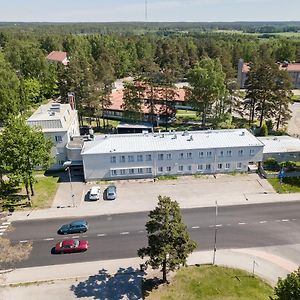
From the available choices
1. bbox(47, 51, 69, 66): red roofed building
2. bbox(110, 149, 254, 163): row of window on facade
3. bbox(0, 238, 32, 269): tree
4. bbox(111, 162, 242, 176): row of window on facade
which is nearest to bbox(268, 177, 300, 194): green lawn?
bbox(110, 149, 254, 163): row of window on facade

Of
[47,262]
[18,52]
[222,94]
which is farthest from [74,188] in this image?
[18,52]

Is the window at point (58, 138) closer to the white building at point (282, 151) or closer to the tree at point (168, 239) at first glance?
the tree at point (168, 239)

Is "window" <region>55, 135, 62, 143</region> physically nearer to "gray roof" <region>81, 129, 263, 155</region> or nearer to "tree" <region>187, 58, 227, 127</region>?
"gray roof" <region>81, 129, 263, 155</region>

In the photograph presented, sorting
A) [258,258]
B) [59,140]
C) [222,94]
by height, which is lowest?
[258,258]

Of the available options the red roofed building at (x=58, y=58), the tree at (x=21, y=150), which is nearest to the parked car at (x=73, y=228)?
the tree at (x=21, y=150)

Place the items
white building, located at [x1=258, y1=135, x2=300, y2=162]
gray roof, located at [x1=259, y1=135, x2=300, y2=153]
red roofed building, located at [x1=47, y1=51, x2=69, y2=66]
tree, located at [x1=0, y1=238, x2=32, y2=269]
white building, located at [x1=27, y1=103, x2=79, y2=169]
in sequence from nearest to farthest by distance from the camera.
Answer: tree, located at [x1=0, y1=238, x2=32, y2=269] → white building, located at [x1=27, y1=103, x2=79, y2=169] → white building, located at [x1=258, y1=135, x2=300, y2=162] → gray roof, located at [x1=259, y1=135, x2=300, y2=153] → red roofed building, located at [x1=47, y1=51, x2=69, y2=66]

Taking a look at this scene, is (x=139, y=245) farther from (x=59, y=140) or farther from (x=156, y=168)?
(x=59, y=140)
